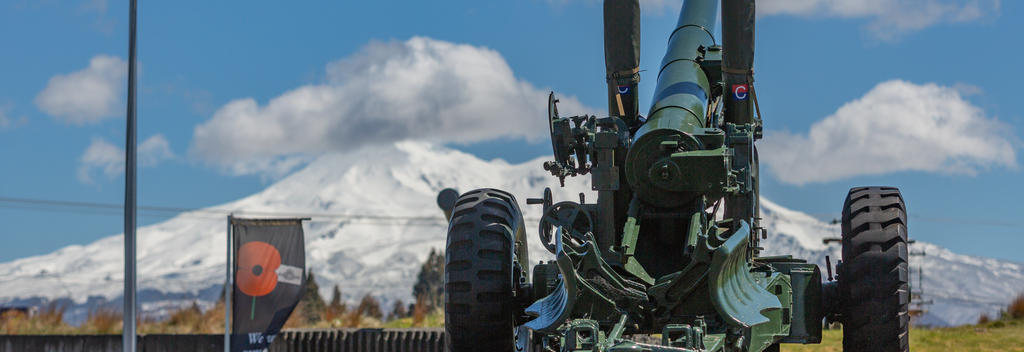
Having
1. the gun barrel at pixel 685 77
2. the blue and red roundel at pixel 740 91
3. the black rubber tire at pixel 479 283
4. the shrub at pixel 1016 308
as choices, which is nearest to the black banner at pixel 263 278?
the gun barrel at pixel 685 77

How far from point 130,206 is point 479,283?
934 centimetres

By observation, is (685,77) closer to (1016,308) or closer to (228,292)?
(228,292)

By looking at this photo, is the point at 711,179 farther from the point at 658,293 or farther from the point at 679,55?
the point at 679,55

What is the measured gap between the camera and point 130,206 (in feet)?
72.6

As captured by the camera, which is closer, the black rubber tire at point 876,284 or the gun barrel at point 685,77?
the black rubber tire at point 876,284

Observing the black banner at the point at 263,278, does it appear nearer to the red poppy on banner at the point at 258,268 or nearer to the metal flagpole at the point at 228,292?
the red poppy on banner at the point at 258,268

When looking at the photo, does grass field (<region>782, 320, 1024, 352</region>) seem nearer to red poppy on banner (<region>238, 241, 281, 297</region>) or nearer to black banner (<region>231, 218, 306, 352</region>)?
black banner (<region>231, 218, 306, 352</region>)

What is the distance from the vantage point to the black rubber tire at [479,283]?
1456 cm

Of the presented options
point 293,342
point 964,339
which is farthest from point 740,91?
point 293,342

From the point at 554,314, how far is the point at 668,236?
230 centimetres

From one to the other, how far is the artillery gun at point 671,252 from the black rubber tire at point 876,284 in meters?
0.01

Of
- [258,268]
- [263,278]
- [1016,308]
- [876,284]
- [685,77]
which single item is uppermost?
[685,77]

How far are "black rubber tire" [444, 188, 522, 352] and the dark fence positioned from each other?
35.8ft

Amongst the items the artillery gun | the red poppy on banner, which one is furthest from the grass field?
the red poppy on banner
